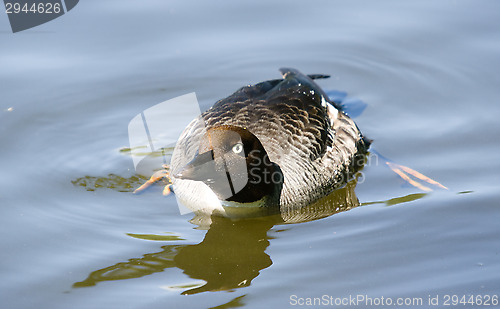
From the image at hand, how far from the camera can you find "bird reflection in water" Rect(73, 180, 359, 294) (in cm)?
751

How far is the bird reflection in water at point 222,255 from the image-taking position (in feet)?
24.6

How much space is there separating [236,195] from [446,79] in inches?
182

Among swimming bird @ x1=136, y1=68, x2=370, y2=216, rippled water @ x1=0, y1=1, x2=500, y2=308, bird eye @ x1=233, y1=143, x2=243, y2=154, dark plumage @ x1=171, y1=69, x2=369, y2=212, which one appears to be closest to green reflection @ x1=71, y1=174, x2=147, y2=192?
rippled water @ x1=0, y1=1, x2=500, y2=308

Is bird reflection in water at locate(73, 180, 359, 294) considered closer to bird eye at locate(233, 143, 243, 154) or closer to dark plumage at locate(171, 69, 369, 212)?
dark plumage at locate(171, 69, 369, 212)

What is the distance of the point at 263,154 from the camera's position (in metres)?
8.42

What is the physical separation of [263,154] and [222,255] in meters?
1.26

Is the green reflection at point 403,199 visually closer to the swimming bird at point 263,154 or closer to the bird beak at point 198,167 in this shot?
the swimming bird at point 263,154

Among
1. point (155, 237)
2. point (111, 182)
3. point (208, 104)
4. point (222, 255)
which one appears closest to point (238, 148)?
point (222, 255)

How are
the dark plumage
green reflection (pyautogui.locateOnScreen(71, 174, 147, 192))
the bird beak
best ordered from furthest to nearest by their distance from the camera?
green reflection (pyautogui.locateOnScreen(71, 174, 147, 192))
the dark plumage
the bird beak

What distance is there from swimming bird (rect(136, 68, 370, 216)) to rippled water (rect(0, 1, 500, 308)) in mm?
263

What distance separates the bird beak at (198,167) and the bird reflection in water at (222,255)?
0.77m

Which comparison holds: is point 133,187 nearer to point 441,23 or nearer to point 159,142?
point 159,142

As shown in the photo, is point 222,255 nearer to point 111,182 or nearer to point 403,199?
point 111,182

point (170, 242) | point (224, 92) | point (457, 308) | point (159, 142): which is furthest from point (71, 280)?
point (224, 92)
